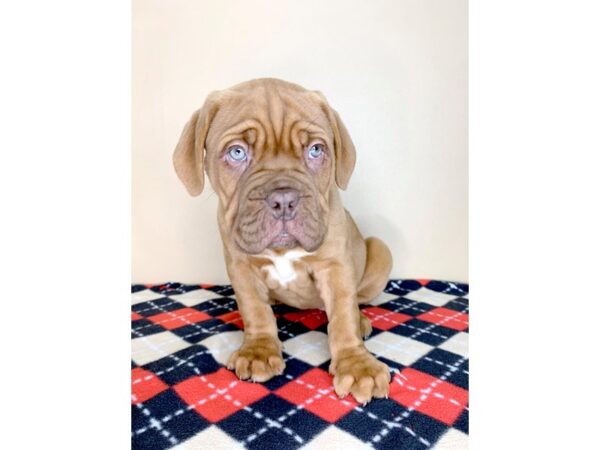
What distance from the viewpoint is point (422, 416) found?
4.04 feet

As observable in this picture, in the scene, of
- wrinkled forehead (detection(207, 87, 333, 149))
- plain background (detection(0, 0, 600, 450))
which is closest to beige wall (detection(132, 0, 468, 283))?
wrinkled forehead (detection(207, 87, 333, 149))

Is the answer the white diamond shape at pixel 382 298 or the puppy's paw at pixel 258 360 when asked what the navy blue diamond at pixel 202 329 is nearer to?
the puppy's paw at pixel 258 360

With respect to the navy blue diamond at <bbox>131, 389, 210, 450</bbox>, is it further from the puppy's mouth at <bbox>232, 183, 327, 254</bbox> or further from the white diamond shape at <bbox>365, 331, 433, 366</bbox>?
the white diamond shape at <bbox>365, 331, 433, 366</bbox>

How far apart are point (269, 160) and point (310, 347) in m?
0.85

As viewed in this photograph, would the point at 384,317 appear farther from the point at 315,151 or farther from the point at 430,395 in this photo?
the point at 315,151

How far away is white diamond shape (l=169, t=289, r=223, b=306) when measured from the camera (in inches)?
97.5

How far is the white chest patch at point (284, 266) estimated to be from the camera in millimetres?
1677

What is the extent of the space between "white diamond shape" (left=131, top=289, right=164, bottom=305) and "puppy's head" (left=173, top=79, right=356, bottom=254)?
3.87 feet

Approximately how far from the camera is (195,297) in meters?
2.55

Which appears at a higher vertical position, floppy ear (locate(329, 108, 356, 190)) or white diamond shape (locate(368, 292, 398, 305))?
floppy ear (locate(329, 108, 356, 190))
